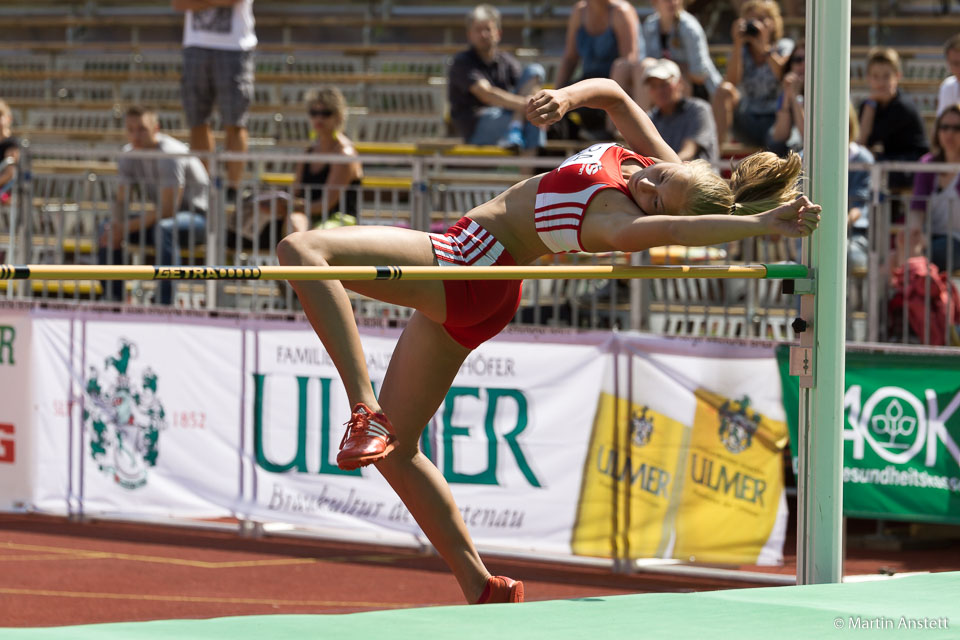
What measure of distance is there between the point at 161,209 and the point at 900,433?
4721 millimetres

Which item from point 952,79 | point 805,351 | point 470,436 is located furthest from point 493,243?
point 952,79

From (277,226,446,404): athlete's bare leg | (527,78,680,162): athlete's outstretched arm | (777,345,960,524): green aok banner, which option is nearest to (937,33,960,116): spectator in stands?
(777,345,960,524): green aok banner

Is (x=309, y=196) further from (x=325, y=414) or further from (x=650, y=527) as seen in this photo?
(x=650, y=527)

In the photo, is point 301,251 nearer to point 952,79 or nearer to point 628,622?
point 628,622

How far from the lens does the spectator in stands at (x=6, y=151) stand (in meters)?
9.94

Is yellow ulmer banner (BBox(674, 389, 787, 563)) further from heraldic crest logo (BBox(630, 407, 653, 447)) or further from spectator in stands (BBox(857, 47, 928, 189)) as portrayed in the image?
spectator in stands (BBox(857, 47, 928, 189))

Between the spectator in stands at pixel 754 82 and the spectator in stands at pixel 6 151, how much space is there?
4761 mm

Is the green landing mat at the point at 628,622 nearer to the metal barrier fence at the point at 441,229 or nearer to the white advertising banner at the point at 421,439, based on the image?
the white advertising banner at the point at 421,439

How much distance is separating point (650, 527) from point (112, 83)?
10.0m

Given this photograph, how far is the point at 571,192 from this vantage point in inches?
161

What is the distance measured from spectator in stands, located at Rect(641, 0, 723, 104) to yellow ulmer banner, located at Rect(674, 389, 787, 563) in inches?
117

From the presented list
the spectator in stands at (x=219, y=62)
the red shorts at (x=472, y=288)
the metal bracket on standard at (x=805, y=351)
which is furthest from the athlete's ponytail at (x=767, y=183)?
the spectator in stands at (x=219, y=62)

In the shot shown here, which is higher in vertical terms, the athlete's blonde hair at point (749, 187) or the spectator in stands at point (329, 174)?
the spectator in stands at point (329, 174)

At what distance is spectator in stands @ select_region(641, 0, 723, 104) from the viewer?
33.0 feet
